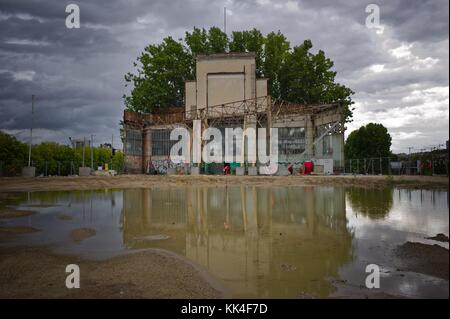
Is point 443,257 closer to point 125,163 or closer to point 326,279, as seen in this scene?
point 326,279

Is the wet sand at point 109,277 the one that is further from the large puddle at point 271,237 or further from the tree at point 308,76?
the tree at point 308,76

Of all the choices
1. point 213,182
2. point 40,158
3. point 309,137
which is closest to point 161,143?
point 213,182

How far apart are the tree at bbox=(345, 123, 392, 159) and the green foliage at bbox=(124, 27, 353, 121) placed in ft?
26.0

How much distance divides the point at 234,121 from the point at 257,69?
1645 cm

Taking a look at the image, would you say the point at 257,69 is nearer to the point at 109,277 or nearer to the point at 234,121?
the point at 234,121

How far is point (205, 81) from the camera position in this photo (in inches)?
1743

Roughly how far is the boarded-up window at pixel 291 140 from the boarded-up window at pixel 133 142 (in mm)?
18236

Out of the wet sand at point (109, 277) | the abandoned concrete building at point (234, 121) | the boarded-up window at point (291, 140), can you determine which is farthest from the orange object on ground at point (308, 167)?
the wet sand at point (109, 277)

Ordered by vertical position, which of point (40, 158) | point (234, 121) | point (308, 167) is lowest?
point (308, 167)

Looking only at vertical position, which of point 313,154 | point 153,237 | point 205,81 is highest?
point 205,81

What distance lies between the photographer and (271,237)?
888 cm

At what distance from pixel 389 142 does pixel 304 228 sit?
52440 mm
